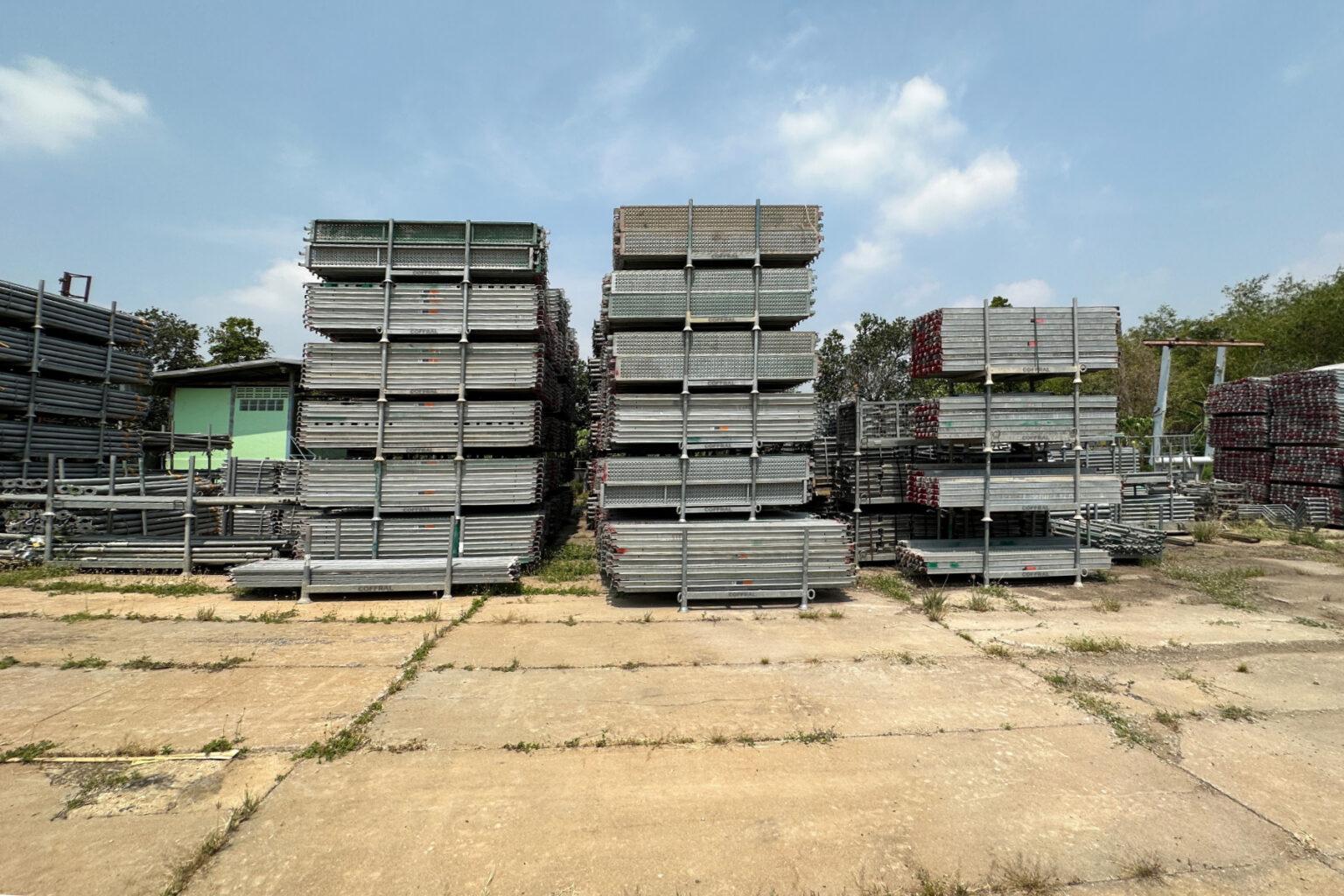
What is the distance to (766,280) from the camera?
9.83 m

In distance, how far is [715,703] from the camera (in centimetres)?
535

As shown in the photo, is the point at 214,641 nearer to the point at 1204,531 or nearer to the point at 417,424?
the point at 417,424

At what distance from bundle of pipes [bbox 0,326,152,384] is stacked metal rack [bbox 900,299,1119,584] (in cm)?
1820

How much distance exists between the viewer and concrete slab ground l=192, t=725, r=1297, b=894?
317 cm

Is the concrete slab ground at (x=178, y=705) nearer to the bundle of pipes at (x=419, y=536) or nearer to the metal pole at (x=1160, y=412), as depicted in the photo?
the bundle of pipes at (x=419, y=536)

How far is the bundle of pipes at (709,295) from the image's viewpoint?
9.73 metres

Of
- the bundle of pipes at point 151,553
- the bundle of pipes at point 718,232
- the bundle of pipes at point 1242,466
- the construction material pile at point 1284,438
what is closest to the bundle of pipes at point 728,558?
the bundle of pipes at point 718,232

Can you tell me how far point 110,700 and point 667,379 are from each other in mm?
7566

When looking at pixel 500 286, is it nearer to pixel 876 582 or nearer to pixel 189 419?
pixel 876 582

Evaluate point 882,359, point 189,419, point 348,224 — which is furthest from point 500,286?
point 189,419

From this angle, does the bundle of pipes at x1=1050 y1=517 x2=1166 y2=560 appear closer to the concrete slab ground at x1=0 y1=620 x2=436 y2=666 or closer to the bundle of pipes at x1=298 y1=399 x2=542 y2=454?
the bundle of pipes at x1=298 y1=399 x2=542 y2=454

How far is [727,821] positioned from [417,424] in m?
8.85

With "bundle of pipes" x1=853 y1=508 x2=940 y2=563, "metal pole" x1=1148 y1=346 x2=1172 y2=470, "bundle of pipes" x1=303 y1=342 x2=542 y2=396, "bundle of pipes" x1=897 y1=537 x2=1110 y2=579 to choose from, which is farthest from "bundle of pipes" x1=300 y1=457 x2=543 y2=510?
"metal pole" x1=1148 y1=346 x2=1172 y2=470

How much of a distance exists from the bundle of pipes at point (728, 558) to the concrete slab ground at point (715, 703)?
8.05ft
